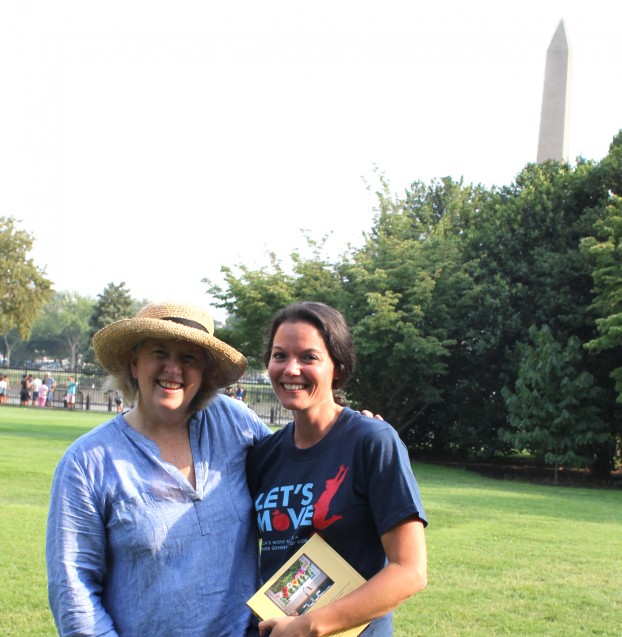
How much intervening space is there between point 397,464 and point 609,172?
21.0 meters

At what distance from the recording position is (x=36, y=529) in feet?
30.6

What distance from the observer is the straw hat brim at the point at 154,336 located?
289cm

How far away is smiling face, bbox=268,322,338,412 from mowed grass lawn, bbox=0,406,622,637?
2.67 ft

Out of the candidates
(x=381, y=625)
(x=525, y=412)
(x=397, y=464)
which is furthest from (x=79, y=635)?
(x=525, y=412)

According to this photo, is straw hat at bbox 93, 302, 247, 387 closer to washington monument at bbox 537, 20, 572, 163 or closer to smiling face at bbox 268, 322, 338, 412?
smiling face at bbox 268, 322, 338, 412

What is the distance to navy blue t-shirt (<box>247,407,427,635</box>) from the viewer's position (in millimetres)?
2521

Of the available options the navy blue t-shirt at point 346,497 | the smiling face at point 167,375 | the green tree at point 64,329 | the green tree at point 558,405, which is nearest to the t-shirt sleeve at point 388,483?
the navy blue t-shirt at point 346,497

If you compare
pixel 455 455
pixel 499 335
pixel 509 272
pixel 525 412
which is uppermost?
pixel 509 272

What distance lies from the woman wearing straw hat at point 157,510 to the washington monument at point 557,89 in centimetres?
2697

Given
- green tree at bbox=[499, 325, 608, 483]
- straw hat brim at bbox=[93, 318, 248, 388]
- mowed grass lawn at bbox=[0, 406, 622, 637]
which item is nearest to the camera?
straw hat brim at bbox=[93, 318, 248, 388]

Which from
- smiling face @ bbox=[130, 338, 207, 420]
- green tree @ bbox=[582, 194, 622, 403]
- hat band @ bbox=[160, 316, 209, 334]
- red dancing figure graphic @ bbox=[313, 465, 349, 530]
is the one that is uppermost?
green tree @ bbox=[582, 194, 622, 403]

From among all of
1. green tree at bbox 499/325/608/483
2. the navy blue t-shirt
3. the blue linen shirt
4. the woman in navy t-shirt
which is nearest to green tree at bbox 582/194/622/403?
green tree at bbox 499/325/608/483

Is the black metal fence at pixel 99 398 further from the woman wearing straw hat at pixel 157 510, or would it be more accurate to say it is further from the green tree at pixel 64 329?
the green tree at pixel 64 329

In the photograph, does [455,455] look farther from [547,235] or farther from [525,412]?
[547,235]
